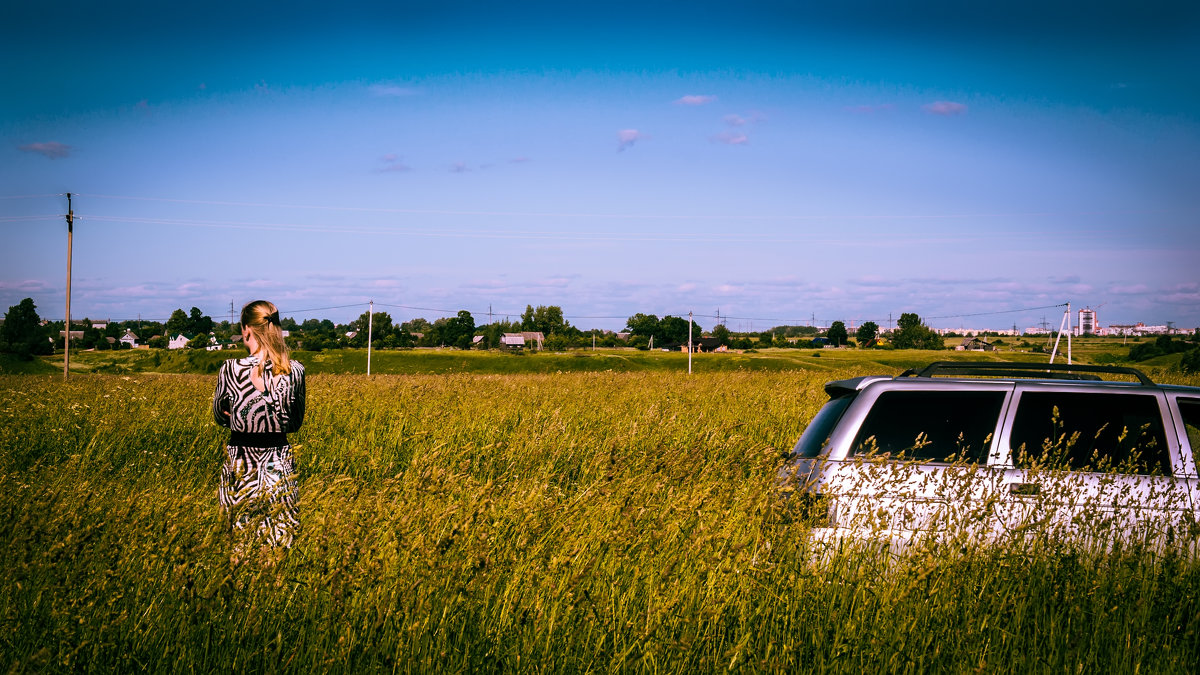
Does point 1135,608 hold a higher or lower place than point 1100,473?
lower

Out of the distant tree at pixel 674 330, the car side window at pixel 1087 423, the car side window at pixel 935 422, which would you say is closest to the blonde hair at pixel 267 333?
the car side window at pixel 935 422

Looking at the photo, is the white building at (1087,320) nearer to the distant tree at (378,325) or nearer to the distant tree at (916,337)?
the distant tree at (916,337)

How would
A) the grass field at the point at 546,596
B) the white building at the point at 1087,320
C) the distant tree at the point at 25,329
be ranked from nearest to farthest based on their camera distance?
the grass field at the point at 546,596 → the white building at the point at 1087,320 → the distant tree at the point at 25,329

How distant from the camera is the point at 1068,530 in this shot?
3.94 m

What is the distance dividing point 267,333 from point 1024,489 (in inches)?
182

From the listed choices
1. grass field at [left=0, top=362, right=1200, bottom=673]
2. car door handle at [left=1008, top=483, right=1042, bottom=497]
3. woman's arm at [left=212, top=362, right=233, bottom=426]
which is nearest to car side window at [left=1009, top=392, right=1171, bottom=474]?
car door handle at [left=1008, top=483, right=1042, bottom=497]

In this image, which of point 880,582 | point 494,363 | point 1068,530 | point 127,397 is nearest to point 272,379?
point 880,582

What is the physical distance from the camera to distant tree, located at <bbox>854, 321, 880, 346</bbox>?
150 meters

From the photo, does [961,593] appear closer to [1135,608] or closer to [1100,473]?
[1135,608]

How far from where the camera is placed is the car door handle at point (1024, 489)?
3916mm

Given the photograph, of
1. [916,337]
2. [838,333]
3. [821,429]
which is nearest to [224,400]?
[821,429]

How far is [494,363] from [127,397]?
62.1 m

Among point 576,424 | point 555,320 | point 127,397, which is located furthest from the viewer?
point 555,320

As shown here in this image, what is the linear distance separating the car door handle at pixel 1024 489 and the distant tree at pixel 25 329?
91012mm
